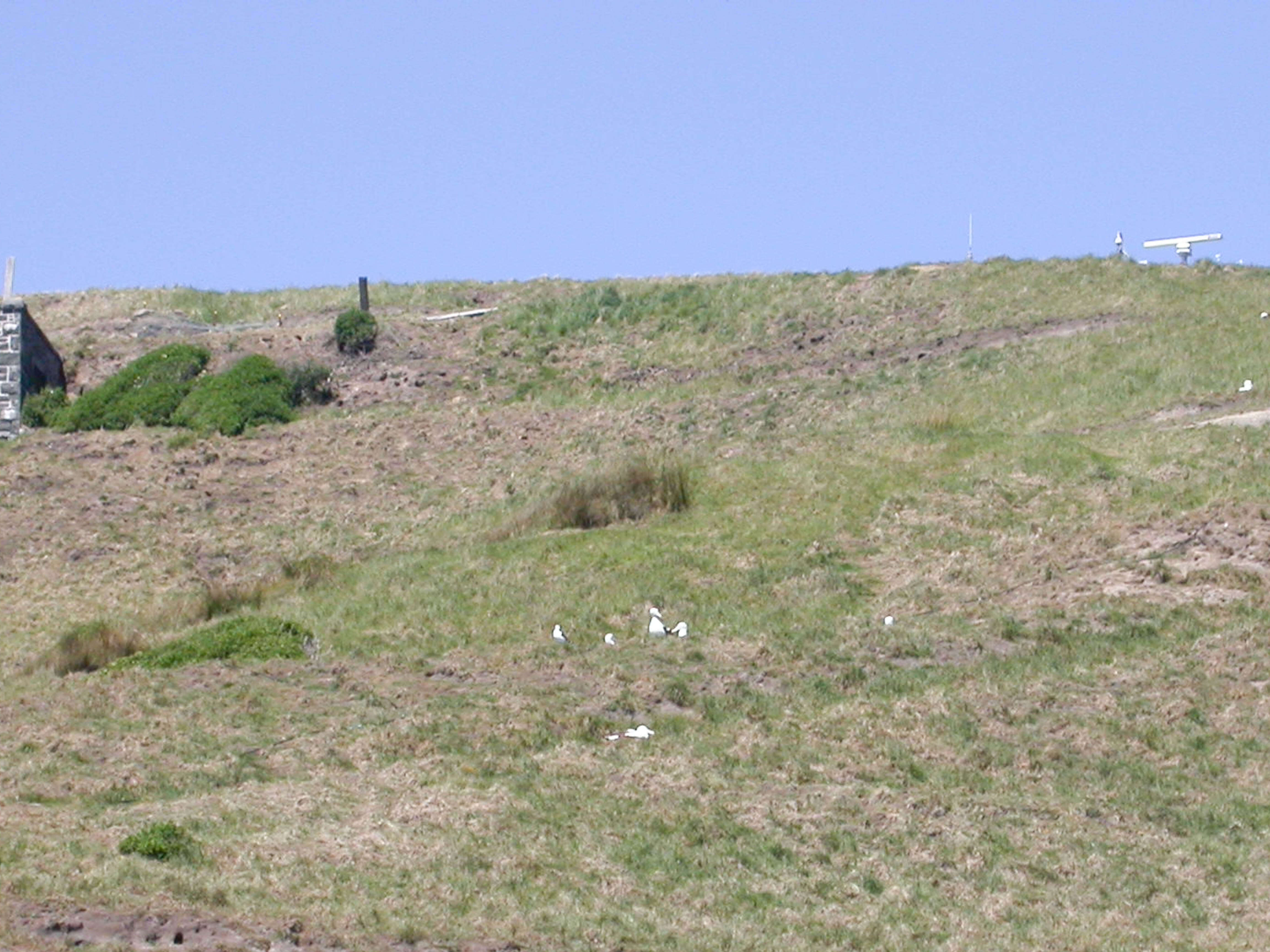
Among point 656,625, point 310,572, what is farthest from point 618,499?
point 656,625

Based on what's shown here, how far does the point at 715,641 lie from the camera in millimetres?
19672

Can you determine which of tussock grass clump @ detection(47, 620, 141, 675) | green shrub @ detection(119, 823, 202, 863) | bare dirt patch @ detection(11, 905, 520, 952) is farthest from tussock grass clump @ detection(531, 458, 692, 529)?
bare dirt patch @ detection(11, 905, 520, 952)

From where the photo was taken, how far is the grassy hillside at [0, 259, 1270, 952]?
1267 centimetres

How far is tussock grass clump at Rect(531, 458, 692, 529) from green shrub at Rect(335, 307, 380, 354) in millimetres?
14486

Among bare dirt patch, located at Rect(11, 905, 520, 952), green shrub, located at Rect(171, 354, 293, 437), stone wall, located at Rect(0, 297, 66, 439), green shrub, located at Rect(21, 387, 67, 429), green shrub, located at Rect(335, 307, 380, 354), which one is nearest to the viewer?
bare dirt patch, located at Rect(11, 905, 520, 952)

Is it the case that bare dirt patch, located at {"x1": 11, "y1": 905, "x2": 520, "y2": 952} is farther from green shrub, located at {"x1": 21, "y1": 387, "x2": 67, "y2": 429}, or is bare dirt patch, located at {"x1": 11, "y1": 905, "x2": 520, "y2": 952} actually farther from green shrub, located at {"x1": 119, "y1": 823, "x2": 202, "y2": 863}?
green shrub, located at {"x1": 21, "y1": 387, "x2": 67, "y2": 429}

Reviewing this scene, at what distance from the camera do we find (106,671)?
757 inches

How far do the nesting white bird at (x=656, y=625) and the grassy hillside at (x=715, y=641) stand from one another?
0.10 metres

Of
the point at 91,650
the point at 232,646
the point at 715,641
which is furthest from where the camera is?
the point at 91,650

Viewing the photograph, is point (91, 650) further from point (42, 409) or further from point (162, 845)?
point (42, 409)

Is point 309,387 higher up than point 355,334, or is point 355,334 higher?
point 355,334

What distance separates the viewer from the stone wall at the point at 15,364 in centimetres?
3684

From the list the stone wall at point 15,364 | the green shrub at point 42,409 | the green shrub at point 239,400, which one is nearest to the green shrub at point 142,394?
the green shrub at point 42,409

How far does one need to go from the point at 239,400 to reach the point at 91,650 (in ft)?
52.8
